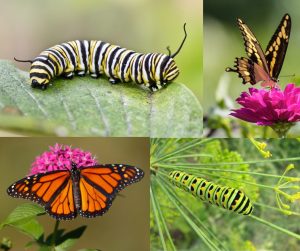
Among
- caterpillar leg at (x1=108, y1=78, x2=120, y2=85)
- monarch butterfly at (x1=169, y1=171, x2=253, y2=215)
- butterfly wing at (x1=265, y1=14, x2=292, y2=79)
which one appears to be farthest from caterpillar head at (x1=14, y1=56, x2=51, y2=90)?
butterfly wing at (x1=265, y1=14, x2=292, y2=79)

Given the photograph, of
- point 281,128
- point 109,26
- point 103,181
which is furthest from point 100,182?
point 281,128

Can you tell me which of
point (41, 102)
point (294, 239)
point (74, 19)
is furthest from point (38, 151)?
point (294, 239)

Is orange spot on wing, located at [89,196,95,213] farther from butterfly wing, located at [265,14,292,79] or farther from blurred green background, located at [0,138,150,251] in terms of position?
butterfly wing, located at [265,14,292,79]

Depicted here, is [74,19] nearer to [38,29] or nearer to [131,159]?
[38,29]

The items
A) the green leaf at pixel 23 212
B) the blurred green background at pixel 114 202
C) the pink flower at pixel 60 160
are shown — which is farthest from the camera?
the blurred green background at pixel 114 202

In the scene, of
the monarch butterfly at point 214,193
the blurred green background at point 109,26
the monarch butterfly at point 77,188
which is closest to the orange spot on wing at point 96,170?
the monarch butterfly at point 77,188

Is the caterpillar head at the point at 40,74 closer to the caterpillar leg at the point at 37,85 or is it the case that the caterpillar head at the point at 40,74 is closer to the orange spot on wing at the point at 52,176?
the caterpillar leg at the point at 37,85
